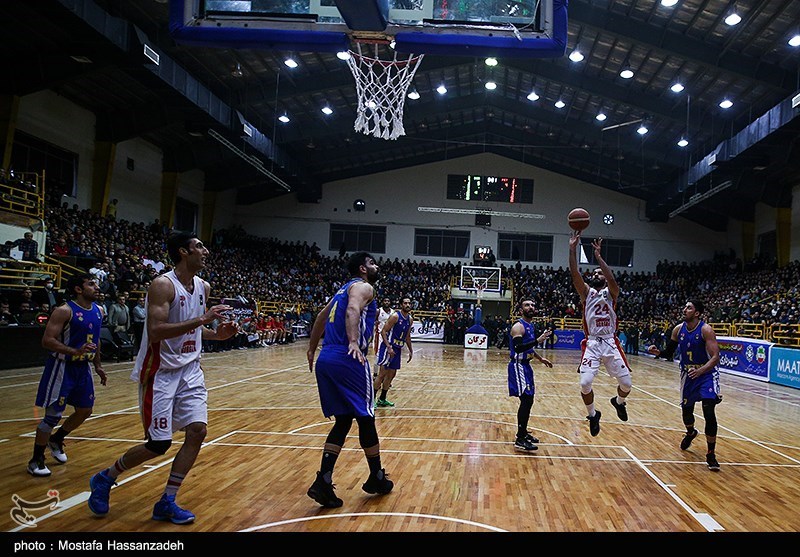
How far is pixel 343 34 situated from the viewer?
7504 mm

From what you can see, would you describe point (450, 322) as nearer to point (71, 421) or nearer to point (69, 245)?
point (69, 245)

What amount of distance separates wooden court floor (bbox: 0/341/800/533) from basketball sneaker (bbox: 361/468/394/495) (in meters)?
0.08

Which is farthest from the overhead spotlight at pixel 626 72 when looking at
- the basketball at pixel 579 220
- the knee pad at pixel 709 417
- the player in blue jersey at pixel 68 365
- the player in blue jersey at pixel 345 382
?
the player in blue jersey at pixel 68 365

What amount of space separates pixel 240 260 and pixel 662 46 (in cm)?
2453

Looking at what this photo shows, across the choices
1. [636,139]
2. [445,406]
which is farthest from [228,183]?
[445,406]

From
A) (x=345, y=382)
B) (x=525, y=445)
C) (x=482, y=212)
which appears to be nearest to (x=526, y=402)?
(x=525, y=445)

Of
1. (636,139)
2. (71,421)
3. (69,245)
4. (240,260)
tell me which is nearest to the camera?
(71,421)

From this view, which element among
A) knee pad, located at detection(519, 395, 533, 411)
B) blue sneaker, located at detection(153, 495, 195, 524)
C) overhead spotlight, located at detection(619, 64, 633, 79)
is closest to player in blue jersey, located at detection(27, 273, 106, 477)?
blue sneaker, located at detection(153, 495, 195, 524)

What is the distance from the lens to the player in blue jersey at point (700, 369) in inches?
270

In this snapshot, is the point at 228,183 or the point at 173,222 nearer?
the point at 173,222

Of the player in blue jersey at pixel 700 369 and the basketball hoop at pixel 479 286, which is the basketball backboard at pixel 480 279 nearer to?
the basketball hoop at pixel 479 286

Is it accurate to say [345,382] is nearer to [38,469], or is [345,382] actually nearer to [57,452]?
[38,469]

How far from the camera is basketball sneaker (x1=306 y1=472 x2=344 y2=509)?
4730 millimetres

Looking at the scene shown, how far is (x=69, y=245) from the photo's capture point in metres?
19.9
